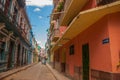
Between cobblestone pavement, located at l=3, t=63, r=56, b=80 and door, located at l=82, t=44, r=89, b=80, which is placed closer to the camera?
door, located at l=82, t=44, r=89, b=80

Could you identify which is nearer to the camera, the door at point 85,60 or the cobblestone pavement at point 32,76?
the door at point 85,60

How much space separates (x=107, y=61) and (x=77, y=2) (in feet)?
16.2

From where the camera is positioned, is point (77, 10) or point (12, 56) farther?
point (12, 56)

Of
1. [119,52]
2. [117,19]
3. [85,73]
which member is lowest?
[85,73]

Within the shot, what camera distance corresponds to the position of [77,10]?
11.1 m

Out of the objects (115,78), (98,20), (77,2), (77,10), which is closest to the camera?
(115,78)

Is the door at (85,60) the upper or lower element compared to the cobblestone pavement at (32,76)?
upper

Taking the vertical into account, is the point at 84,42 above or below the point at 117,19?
below

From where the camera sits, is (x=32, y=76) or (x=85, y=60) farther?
(x=32, y=76)

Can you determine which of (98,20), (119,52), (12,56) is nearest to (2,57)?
(12,56)

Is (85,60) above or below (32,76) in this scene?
above

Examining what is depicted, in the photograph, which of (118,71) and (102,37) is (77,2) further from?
(118,71)

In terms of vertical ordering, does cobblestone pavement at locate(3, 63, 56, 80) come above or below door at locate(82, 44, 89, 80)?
below

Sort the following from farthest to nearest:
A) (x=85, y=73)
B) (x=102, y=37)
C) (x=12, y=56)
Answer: (x=12, y=56) → (x=85, y=73) → (x=102, y=37)
